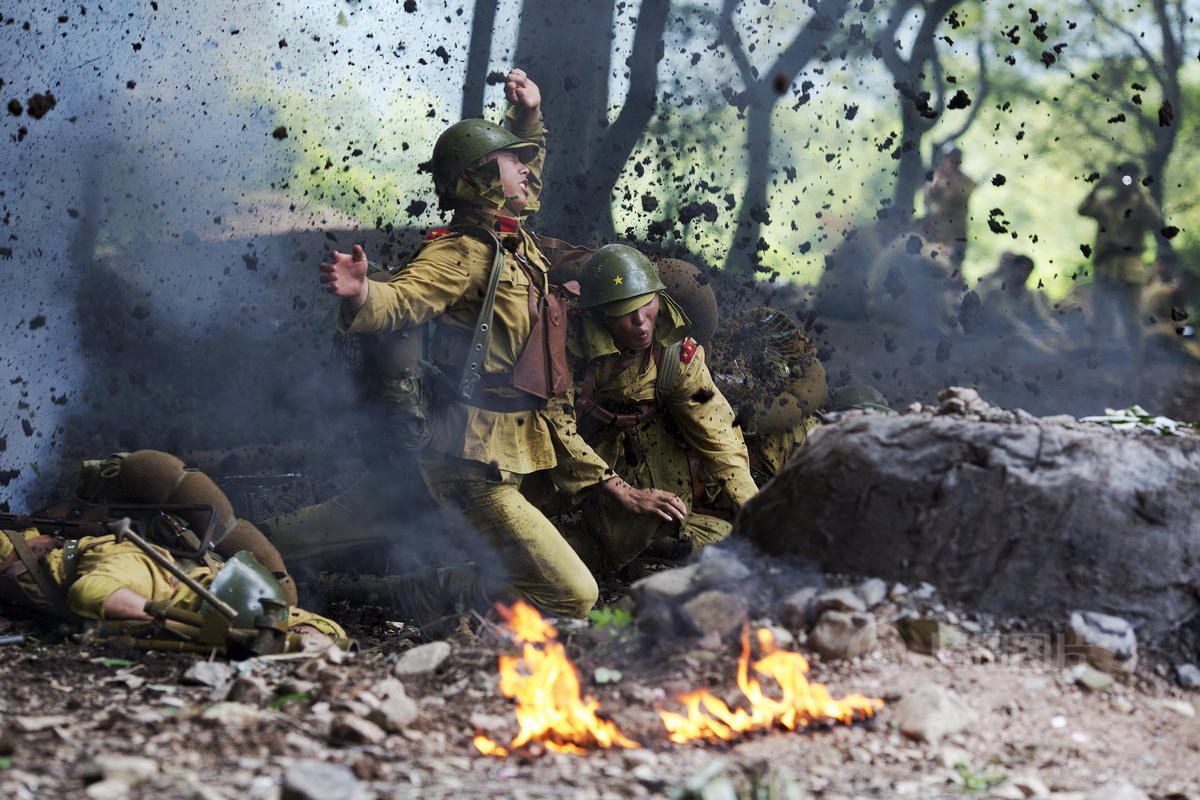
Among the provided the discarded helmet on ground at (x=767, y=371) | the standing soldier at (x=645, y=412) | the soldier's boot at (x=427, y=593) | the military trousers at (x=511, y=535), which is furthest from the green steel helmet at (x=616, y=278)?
the soldier's boot at (x=427, y=593)

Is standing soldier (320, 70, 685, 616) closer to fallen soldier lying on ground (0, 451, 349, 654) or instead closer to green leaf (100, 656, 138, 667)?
fallen soldier lying on ground (0, 451, 349, 654)

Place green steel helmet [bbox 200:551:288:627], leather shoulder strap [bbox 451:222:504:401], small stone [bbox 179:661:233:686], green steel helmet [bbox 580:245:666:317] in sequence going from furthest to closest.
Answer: green steel helmet [bbox 580:245:666:317], leather shoulder strap [bbox 451:222:504:401], green steel helmet [bbox 200:551:288:627], small stone [bbox 179:661:233:686]

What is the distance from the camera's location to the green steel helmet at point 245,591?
4.26 metres

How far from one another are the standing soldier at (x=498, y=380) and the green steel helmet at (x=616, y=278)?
24 cm

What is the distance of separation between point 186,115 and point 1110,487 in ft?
19.0

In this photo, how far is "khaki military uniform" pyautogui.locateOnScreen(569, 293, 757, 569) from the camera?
5.88 m

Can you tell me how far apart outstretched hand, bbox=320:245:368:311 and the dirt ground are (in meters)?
1.47

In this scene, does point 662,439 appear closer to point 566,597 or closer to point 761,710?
point 566,597

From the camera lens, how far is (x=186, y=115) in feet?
22.2

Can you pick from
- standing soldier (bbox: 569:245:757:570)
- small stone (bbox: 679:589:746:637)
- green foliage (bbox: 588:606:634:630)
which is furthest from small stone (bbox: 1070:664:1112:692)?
standing soldier (bbox: 569:245:757:570)

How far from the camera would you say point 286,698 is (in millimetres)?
3561

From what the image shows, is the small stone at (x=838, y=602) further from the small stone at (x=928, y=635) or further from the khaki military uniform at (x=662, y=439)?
the khaki military uniform at (x=662, y=439)

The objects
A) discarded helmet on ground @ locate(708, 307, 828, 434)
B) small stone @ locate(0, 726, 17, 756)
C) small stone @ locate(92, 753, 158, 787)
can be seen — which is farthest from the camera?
discarded helmet on ground @ locate(708, 307, 828, 434)

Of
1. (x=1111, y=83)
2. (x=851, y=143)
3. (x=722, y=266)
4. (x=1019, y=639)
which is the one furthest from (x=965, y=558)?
(x=1111, y=83)
